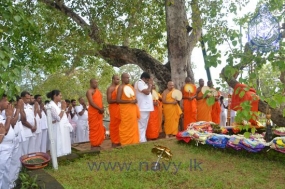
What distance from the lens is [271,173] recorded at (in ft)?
18.0

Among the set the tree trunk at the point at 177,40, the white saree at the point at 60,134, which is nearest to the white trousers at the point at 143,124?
the white saree at the point at 60,134

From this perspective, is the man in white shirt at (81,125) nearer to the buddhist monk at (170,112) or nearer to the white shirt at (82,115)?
the white shirt at (82,115)

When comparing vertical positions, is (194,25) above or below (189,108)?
above

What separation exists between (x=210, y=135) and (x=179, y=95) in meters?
2.02

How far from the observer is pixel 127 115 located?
7.63m

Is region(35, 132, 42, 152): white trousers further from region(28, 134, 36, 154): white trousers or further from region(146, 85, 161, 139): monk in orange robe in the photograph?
region(146, 85, 161, 139): monk in orange robe

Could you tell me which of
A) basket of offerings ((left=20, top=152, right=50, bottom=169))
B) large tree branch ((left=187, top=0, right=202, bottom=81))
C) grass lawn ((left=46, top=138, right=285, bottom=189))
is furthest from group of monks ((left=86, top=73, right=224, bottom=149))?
basket of offerings ((left=20, top=152, right=50, bottom=169))

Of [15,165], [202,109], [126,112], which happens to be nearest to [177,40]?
[202,109]

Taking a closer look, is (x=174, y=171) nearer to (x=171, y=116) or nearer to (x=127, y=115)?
(x=127, y=115)

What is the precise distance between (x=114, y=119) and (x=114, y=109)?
30 centimetres

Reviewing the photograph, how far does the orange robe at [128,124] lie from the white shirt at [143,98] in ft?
A: 1.60

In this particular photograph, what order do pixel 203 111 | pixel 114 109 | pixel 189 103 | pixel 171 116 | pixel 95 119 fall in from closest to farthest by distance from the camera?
pixel 95 119
pixel 114 109
pixel 171 116
pixel 189 103
pixel 203 111

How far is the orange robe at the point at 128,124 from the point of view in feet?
25.1

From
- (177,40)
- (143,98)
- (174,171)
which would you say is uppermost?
(177,40)
